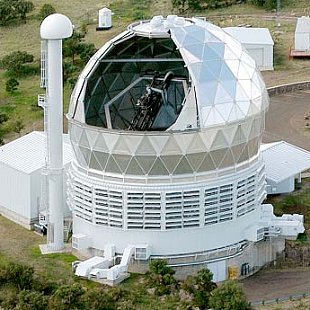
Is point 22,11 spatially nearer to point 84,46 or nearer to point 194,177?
point 84,46

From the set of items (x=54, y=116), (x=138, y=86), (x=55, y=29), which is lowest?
(x=54, y=116)

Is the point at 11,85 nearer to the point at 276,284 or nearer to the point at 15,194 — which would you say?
the point at 15,194

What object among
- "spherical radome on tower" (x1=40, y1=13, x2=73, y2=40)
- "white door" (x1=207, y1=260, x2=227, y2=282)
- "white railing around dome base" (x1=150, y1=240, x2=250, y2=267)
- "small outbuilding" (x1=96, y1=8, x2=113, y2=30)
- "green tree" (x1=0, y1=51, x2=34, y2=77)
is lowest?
"white door" (x1=207, y1=260, x2=227, y2=282)

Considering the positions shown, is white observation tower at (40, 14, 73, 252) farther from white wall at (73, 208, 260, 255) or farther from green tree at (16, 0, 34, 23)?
green tree at (16, 0, 34, 23)

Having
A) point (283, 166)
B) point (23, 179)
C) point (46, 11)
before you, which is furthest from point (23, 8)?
point (23, 179)

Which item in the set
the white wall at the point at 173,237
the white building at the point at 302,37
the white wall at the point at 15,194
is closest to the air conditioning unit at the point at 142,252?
the white wall at the point at 173,237

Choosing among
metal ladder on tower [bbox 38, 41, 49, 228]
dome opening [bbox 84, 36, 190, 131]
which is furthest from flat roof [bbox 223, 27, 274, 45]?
metal ladder on tower [bbox 38, 41, 49, 228]

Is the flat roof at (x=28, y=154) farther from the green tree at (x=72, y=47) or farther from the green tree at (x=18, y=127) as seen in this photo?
the green tree at (x=72, y=47)
